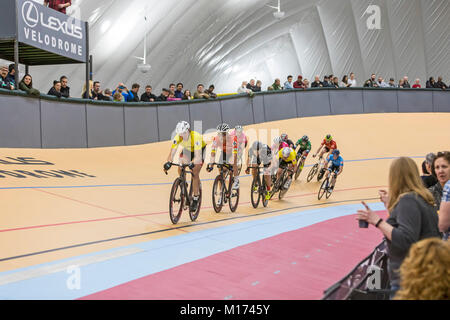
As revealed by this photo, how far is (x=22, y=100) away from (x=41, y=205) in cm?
499

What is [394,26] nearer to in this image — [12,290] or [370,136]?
[370,136]

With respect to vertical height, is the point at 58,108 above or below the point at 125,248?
above

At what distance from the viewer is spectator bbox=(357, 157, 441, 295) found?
2818mm

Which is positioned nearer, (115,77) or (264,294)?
(264,294)

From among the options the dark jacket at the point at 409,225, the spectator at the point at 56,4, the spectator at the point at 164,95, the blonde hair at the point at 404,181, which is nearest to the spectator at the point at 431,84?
the spectator at the point at 164,95

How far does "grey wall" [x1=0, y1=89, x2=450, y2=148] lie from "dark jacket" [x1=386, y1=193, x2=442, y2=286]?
10469mm

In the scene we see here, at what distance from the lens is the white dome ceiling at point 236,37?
2820 cm

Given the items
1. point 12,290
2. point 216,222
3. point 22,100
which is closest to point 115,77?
point 22,100

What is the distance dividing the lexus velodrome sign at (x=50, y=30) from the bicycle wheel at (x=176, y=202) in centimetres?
666

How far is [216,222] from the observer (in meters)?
7.80

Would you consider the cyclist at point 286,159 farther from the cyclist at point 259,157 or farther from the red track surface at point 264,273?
the red track surface at point 264,273

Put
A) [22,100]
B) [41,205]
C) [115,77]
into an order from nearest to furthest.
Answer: [41,205]
[22,100]
[115,77]
